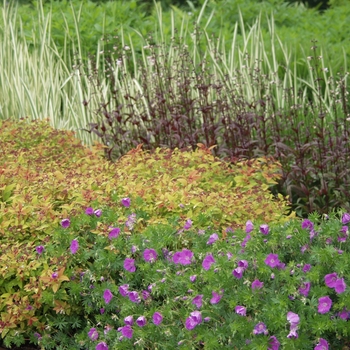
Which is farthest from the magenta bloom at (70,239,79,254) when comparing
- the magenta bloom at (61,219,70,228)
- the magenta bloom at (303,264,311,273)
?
the magenta bloom at (303,264,311,273)

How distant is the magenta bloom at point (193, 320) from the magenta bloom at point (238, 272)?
194 mm

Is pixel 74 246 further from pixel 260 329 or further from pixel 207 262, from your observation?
pixel 260 329

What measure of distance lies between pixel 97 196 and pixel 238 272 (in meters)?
1.14

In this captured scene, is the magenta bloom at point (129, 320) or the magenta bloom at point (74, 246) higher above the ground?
the magenta bloom at point (74, 246)

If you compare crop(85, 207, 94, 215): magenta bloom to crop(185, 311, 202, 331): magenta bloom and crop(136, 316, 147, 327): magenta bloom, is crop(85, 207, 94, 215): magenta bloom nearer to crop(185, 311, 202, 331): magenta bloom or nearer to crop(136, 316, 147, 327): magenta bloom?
crop(136, 316, 147, 327): magenta bloom

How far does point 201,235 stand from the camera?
10.2 feet

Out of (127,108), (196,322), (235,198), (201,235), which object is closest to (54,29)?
(127,108)

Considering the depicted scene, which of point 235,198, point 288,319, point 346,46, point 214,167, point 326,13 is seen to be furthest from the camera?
point 326,13

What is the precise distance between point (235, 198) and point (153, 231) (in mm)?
664

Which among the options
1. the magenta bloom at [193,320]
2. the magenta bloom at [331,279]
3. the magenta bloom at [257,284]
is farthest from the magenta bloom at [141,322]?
the magenta bloom at [331,279]

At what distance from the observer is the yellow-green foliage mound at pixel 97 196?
317cm

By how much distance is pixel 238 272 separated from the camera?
2598 mm

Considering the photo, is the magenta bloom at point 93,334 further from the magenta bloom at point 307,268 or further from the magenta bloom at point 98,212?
the magenta bloom at point 307,268

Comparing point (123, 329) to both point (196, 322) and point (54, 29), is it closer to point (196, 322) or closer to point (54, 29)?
point (196, 322)
